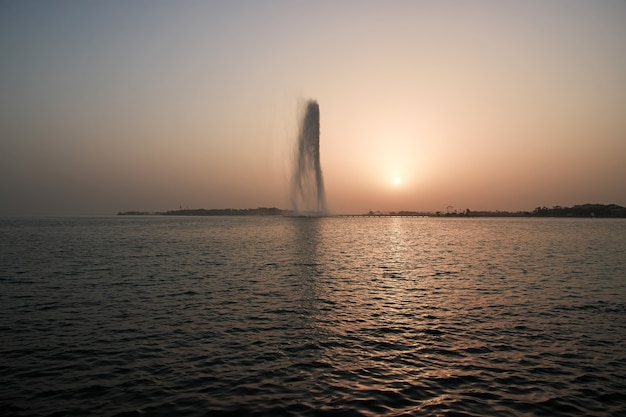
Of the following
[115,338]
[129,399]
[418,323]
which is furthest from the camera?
[418,323]

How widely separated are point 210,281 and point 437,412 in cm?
2550

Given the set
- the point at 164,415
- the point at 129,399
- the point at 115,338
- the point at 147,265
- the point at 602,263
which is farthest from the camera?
the point at 602,263

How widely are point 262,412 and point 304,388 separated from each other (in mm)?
2081

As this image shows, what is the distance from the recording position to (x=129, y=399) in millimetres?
12203

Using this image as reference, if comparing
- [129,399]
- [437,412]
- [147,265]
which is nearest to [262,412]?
[129,399]

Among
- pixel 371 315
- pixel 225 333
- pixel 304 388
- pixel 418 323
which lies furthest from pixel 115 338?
pixel 418 323

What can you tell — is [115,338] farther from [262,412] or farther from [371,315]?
[371,315]

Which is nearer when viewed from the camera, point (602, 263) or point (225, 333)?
point (225, 333)

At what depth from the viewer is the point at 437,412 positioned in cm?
1152

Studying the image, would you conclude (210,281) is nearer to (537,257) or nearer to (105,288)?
(105,288)

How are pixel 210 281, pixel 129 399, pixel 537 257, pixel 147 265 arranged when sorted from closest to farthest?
pixel 129 399 < pixel 210 281 < pixel 147 265 < pixel 537 257

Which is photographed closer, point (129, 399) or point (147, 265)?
point (129, 399)

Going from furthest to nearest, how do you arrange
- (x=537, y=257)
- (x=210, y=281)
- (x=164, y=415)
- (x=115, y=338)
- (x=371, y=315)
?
1. (x=537, y=257)
2. (x=210, y=281)
3. (x=371, y=315)
4. (x=115, y=338)
5. (x=164, y=415)

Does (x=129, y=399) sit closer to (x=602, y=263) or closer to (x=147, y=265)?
(x=147, y=265)
